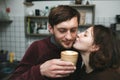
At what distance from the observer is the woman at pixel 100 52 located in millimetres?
1157

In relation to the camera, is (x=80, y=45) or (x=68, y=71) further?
(x=80, y=45)

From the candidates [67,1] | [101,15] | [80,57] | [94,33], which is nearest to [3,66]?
[67,1]

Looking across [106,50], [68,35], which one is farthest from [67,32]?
[106,50]

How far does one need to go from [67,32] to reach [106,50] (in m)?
0.23

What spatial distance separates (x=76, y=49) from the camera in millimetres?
1281

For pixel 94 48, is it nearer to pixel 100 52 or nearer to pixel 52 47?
pixel 100 52

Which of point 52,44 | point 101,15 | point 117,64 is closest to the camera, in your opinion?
point 117,64

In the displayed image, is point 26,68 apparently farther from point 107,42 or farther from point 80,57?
point 107,42

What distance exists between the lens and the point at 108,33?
1215 millimetres

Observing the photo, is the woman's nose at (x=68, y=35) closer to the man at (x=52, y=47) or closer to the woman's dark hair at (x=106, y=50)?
the man at (x=52, y=47)

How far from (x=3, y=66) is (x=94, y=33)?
94.4 inches

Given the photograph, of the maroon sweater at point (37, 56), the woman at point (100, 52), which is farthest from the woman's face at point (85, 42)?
the maroon sweater at point (37, 56)

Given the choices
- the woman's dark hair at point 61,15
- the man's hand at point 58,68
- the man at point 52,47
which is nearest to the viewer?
the man's hand at point 58,68

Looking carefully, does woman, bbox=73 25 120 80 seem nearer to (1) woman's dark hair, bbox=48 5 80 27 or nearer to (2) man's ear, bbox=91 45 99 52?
(2) man's ear, bbox=91 45 99 52
